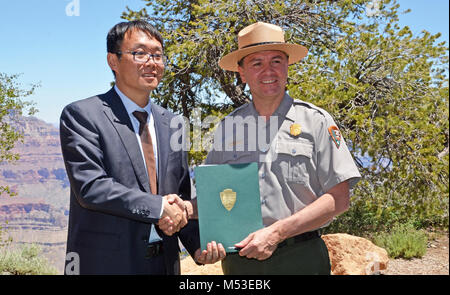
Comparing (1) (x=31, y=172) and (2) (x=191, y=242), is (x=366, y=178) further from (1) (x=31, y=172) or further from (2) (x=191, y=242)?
(1) (x=31, y=172)

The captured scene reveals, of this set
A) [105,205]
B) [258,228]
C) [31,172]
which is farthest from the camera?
[31,172]

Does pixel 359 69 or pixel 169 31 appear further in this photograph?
pixel 169 31

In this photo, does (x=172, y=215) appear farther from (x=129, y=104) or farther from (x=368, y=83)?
(x=368, y=83)

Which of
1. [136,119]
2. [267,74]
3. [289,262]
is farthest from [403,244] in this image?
[136,119]

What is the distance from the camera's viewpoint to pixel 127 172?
241cm

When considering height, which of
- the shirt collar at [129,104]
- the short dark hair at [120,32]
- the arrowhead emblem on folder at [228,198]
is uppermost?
the short dark hair at [120,32]

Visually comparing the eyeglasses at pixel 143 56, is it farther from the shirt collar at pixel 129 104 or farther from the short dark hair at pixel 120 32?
the shirt collar at pixel 129 104

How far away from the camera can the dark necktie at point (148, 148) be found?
8.27 ft

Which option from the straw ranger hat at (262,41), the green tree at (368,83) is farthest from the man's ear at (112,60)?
the green tree at (368,83)

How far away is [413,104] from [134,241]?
21.6 feet

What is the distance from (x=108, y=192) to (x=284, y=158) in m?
1.17

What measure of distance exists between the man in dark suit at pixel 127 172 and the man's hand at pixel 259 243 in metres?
0.15

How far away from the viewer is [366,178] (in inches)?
299
